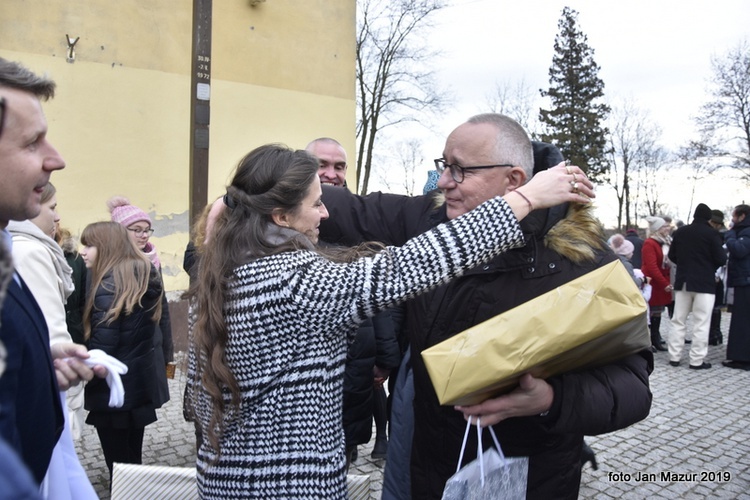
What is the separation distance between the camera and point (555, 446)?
185 cm

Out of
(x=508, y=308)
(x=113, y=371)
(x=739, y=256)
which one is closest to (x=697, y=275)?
(x=739, y=256)

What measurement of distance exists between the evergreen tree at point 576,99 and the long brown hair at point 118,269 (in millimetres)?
28388

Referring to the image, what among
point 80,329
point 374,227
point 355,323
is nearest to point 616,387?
point 355,323

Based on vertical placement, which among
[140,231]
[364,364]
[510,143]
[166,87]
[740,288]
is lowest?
[740,288]

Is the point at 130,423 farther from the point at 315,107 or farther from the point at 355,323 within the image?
the point at 315,107

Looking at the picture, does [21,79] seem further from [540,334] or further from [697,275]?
[697,275]

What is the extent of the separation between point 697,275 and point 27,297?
8.25 meters

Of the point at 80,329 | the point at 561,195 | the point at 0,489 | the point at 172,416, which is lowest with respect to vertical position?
the point at 172,416

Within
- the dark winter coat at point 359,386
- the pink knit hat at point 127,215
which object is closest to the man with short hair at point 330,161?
the dark winter coat at point 359,386

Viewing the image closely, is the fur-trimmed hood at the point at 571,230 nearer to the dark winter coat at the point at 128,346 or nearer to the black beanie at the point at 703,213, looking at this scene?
the dark winter coat at the point at 128,346

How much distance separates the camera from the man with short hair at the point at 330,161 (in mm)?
3859

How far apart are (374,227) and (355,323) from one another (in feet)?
2.54

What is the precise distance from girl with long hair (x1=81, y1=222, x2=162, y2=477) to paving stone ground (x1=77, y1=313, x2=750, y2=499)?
2.03 ft

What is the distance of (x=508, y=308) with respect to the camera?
1834 millimetres
